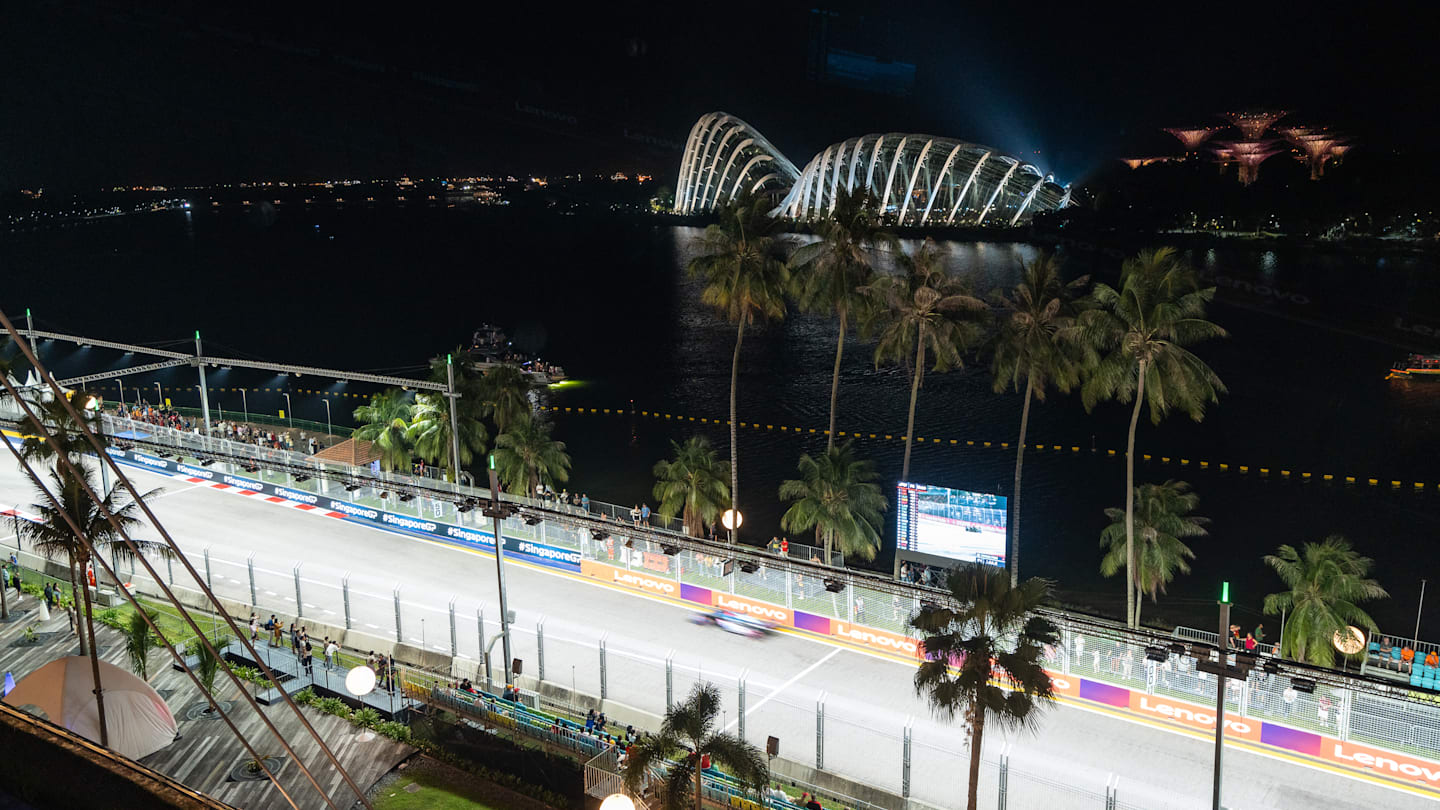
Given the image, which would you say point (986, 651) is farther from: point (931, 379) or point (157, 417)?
point (931, 379)

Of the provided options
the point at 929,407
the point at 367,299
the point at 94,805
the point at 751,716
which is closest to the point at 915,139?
the point at 367,299

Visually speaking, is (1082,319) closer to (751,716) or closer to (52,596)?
(751,716)

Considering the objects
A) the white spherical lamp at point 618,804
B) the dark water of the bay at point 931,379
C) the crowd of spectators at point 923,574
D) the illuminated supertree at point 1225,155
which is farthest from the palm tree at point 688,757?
the illuminated supertree at point 1225,155

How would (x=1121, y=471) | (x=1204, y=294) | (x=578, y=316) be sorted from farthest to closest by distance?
1. (x=578, y=316)
2. (x=1121, y=471)
3. (x=1204, y=294)

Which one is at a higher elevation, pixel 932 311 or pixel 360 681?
pixel 932 311

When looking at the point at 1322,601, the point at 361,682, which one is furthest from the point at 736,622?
the point at 1322,601

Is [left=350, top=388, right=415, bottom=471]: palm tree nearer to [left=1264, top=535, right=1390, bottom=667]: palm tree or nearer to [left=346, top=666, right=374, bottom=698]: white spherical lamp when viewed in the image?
[left=346, top=666, right=374, bottom=698]: white spherical lamp
